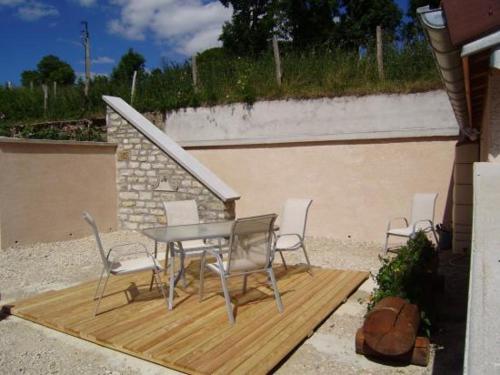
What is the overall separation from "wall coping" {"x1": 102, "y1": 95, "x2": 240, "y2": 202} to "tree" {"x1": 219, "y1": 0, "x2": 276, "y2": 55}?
14166mm

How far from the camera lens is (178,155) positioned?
801 centimetres

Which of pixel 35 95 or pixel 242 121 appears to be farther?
pixel 35 95

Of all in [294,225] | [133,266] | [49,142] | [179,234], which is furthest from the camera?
[49,142]

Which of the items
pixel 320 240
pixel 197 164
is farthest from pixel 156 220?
pixel 320 240

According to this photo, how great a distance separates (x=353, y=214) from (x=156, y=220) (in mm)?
3734

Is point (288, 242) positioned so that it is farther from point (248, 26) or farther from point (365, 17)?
point (248, 26)

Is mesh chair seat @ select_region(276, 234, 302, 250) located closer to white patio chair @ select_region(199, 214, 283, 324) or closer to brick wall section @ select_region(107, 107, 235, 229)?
white patio chair @ select_region(199, 214, 283, 324)

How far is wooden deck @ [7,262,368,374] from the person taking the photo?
3.23 m

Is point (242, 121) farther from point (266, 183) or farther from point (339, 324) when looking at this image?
point (339, 324)

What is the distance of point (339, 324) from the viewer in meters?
3.98

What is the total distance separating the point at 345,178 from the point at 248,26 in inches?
652

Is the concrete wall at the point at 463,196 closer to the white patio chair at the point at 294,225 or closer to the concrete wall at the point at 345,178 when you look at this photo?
the concrete wall at the point at 345,178

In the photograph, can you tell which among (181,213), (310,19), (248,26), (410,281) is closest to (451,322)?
(410,281)

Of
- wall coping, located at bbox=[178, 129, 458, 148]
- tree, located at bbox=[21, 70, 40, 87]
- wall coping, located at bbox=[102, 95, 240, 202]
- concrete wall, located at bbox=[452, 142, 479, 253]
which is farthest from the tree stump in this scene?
tree, located at bbox=[21, 70, 40, 87]
